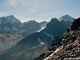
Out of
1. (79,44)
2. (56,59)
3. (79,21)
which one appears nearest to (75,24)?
(79,21)

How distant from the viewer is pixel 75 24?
343ft

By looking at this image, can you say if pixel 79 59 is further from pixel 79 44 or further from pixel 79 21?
pixel 79 21

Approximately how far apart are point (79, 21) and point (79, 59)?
6594 centimetres

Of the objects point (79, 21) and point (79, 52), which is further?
point (79, 21)

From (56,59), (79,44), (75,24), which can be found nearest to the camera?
(56,59)

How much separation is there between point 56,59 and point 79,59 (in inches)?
496

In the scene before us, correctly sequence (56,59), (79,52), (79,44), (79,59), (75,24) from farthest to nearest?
(75,24)
(79,44)
(56,59)
(79,52)
(79,59)

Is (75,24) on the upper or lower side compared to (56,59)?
upper

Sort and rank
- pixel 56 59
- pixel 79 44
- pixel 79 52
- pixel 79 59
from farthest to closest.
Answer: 1. pixel 79 44
2. pixel 56 59
3. pixel 79 52
4. pixel 79 59

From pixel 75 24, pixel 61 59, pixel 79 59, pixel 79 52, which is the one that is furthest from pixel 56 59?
pixel 75 24

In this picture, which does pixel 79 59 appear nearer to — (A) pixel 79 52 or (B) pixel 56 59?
(A) pixel 79 52

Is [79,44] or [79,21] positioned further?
[79,21]

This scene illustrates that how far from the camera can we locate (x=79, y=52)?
49.3 m

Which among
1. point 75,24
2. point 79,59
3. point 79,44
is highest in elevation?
point 75,24
